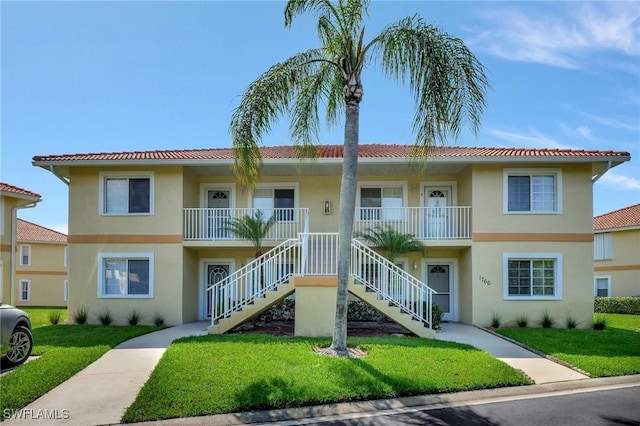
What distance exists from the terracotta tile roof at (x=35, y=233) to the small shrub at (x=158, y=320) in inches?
777

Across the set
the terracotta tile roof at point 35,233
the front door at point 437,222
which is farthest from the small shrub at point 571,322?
the terracotta tile roof at point 35,233

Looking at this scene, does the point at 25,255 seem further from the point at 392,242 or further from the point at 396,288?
the point at 396,288

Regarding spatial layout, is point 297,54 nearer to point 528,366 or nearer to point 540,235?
point 528,366

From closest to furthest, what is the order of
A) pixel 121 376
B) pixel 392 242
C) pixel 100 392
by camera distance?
pixel 100 392 → pixel 121 376 → pixel 392 242

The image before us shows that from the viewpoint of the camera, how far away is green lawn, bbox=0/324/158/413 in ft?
24.5

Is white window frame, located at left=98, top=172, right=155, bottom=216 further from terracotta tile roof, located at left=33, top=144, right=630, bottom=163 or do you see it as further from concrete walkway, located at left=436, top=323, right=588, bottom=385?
concrete walkway, located at left=436, top=323, right=588, bottom=385

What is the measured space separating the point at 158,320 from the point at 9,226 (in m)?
7.67

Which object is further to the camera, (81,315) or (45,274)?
(45,274)

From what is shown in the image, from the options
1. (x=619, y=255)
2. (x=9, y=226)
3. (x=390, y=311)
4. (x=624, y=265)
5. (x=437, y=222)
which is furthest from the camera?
(x=619, y=255)

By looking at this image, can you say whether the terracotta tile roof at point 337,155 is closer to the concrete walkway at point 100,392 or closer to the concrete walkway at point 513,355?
the concrete walkway at point 513,355

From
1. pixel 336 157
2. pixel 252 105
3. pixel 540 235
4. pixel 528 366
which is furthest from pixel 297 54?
pixel 540 235

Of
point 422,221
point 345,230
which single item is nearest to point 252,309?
point 345,230

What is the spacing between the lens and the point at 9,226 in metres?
18.1

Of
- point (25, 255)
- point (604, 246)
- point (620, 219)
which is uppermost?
point (620, 219)
